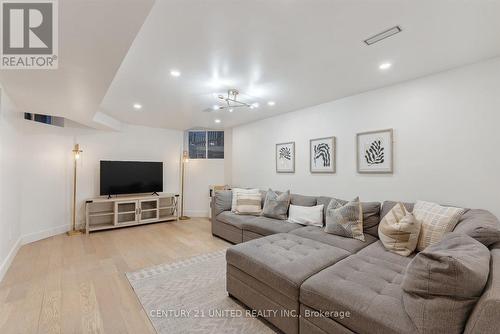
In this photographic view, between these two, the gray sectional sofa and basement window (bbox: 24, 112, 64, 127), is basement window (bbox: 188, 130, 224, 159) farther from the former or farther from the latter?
the gray sectional sofa

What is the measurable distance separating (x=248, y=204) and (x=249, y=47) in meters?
2.61

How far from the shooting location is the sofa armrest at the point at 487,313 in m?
0.85

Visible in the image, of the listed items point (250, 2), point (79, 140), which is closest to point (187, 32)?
point (250, 2)

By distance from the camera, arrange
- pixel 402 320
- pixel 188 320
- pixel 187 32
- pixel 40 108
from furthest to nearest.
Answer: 1. pixel 40 108
2. pixel 188 320
3. pixel 187 32
4. pixel 402 320

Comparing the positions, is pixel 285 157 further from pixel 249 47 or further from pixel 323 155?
pixel 249 47

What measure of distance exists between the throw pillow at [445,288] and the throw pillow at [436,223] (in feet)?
3.19

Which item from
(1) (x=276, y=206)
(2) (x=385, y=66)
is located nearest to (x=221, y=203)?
(1) (x=276, y=206)

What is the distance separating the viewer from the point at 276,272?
1.72 meters

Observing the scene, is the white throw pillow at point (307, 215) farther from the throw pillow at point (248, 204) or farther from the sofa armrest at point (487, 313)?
the sofa armrest at point (487, 313)

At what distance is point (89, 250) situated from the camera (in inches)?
133

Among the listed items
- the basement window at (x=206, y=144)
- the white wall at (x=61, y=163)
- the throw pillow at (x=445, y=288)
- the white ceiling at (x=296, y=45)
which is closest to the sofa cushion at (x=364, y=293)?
the throw pillow at (x=445, y=288)

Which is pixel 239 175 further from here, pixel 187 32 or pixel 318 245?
pixel 187 32

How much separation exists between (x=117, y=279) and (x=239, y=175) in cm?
328

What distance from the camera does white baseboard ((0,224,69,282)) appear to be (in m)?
2.60
